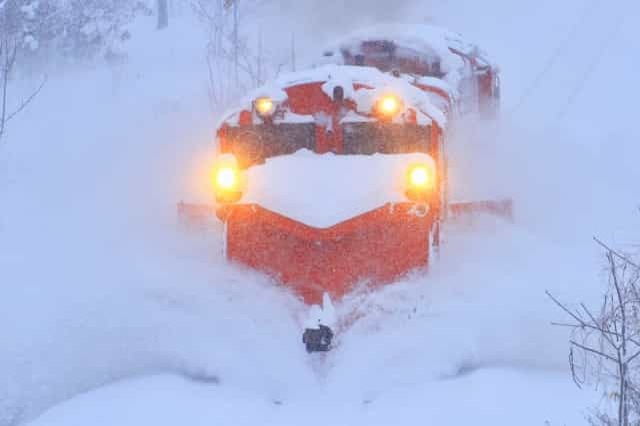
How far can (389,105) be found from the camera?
6.22 m

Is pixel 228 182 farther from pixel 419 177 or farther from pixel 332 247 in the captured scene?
pixel 419 177

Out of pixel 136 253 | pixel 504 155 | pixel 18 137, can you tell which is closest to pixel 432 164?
pixel 136 253

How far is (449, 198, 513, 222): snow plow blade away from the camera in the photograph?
7.15m

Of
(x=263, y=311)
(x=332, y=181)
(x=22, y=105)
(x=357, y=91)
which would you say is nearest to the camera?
(x=263, y=311)

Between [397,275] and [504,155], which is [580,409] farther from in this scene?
[504,155]

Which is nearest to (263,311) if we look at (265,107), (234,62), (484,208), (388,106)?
(265,107)

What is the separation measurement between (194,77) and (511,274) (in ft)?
59.4

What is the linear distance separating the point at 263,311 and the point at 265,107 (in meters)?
A: 1.64

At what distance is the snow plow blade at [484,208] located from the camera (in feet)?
23.5

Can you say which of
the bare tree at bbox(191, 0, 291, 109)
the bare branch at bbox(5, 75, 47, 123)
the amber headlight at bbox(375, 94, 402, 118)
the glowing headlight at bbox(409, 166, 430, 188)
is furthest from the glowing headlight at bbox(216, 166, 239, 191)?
the bare tree at bbox(191, 0, 291, 109)

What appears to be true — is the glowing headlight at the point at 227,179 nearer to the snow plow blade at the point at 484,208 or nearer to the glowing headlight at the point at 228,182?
the glowing headlight at the point at 228,182

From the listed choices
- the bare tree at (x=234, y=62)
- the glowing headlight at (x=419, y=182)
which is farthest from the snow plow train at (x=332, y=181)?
the bare tree at (x=234, y=62)

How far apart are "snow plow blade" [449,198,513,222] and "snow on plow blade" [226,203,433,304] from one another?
1052 mm

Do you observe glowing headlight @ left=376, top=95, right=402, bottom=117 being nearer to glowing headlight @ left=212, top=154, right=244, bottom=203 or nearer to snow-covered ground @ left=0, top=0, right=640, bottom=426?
glowing headlight @ left=212, top=154, right=244, bottom=203
